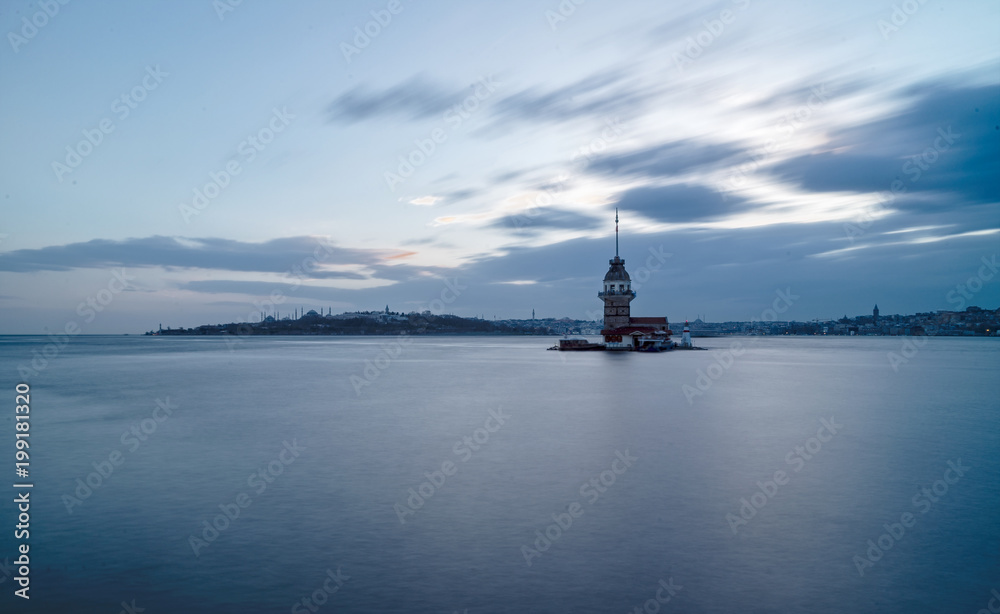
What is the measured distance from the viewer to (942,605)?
32.9 ft

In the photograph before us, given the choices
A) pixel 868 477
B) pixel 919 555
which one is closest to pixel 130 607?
pixel 919 555

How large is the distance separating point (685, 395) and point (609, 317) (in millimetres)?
58543

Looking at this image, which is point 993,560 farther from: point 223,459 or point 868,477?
point 223,459
